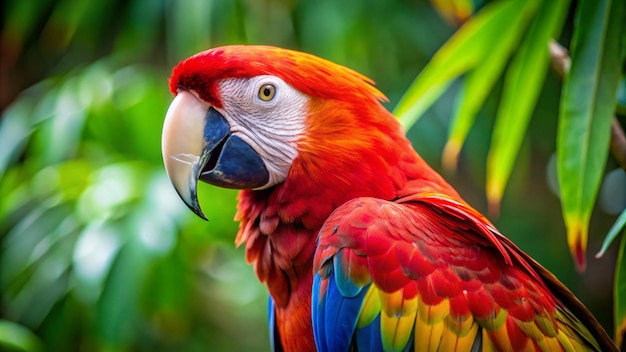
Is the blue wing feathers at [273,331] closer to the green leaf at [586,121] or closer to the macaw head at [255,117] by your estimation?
the macaw head at [255,117]

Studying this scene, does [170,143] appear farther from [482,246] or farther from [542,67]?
[542,67]

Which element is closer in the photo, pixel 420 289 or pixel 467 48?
pixel 420 289

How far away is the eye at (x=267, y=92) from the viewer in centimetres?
88

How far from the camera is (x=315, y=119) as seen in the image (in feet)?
2.95

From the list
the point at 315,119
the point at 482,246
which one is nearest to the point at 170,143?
the point at 315,119

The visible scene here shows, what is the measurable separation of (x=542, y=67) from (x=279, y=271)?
57 cm

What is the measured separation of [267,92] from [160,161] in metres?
1.26

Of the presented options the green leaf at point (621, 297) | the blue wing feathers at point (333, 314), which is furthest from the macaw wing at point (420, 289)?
the green leaf at point (621, 297)

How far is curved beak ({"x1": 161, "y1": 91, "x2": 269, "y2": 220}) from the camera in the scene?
843 millimetres

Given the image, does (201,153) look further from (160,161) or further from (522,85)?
(160,161)

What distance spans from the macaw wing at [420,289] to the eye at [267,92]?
0.19 metres

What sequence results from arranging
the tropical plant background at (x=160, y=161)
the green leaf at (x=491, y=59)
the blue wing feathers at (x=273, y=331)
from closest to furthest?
the blue wing feathers at (x=273, y=331) → the green leaf at (x=491, y=59) → the tropical plant background at (x=160, y=161)

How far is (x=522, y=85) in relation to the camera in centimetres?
112

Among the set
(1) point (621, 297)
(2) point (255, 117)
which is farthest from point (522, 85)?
(2) point (255, 117)
